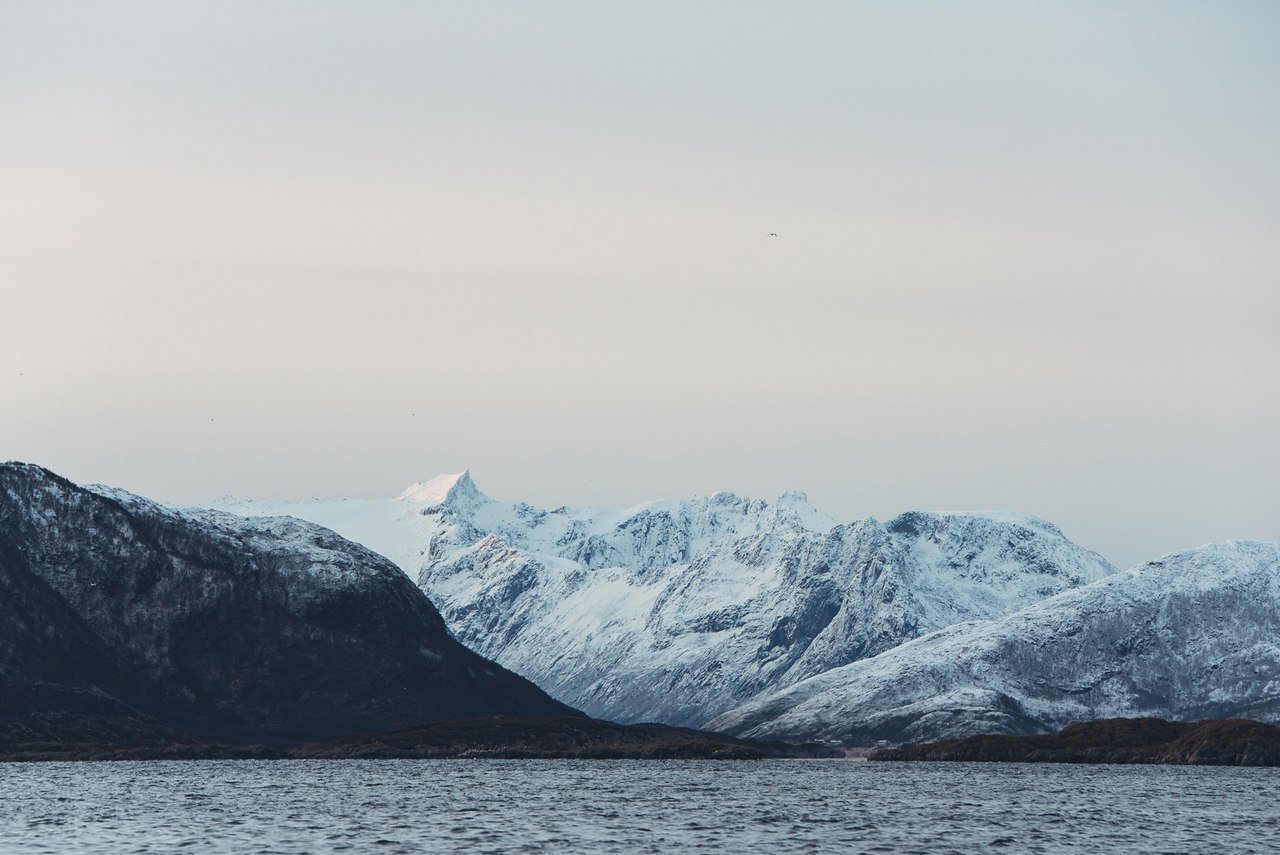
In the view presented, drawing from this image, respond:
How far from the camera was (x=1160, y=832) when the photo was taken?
186 metres

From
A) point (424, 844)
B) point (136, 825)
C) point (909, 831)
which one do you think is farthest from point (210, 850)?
point (909, 831)

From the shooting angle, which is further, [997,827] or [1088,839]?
[997,827]

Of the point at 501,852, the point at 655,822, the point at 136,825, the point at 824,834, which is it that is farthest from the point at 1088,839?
the point at 136,825

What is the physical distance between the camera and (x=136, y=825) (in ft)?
603

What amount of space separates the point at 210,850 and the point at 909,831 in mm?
70921

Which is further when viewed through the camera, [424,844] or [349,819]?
[349,819]

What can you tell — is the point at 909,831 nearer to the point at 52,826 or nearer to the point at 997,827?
the point at 997,827

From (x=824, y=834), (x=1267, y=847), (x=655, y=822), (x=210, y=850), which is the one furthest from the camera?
(x=655, y=822)

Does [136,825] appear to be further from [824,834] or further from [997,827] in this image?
[997,827]

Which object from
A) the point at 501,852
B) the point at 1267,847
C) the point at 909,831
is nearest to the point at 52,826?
the point at 501,852

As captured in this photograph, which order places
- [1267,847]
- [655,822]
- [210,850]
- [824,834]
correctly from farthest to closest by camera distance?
[655,822], [824,834], [1267,847], [210,850]

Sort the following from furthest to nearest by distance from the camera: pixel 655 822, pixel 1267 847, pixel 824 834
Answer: pixel 655 822 < pixel 824 834 < pixel 1267 847

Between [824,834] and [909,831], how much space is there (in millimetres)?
10441

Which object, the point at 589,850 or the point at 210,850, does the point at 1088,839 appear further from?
the point at 210,850
